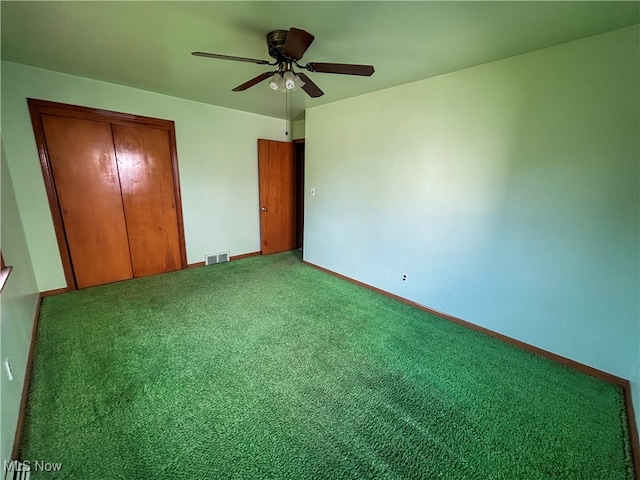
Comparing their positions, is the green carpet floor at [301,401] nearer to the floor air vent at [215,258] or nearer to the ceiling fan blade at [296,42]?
the floor air vent at [215,258]

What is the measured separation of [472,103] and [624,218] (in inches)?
55.9

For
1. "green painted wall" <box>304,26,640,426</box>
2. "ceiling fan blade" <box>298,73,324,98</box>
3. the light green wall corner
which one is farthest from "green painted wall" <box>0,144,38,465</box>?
the light green wall corner

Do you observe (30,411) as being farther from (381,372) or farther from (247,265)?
(247,265)

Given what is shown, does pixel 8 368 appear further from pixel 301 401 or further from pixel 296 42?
pixel 296 42

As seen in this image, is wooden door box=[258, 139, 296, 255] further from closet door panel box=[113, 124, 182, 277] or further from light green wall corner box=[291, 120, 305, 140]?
closet door panel box=[113, 124, 182, 277]

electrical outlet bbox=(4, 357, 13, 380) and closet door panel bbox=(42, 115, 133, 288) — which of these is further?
closet door panel bbox=(42, 115, 133, 288)

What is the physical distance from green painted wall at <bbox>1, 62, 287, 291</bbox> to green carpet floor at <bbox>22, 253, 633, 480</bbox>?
110cm

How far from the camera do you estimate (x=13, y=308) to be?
1.74 m

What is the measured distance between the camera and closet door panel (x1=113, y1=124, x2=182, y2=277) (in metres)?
3.21

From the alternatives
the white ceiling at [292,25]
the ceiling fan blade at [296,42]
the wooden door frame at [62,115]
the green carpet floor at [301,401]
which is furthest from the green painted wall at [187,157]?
the ceiling fan blade at [296,42]

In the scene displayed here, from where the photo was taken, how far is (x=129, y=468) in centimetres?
125

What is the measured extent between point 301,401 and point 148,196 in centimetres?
327

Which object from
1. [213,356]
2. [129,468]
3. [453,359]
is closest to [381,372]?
[453,359]

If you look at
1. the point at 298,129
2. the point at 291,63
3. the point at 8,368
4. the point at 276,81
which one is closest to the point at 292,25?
the point at 291,63
